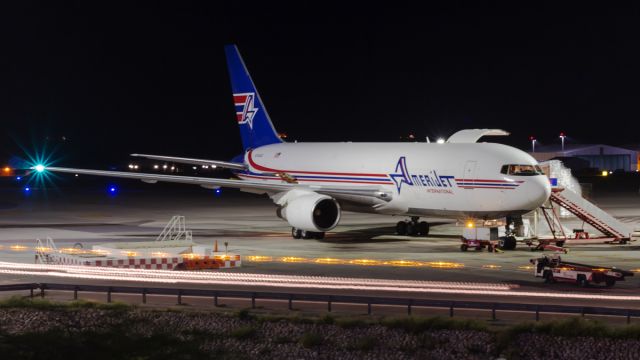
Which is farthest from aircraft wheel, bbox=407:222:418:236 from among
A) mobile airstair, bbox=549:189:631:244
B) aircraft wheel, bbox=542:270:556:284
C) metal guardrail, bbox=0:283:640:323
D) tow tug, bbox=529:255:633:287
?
metal guardrail, bbox=0:283:640:323

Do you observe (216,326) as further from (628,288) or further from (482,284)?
(628,288)

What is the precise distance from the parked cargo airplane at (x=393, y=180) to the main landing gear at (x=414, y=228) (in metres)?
0.04

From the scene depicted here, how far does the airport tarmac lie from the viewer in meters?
28.1

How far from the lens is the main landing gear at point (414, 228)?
134 feet

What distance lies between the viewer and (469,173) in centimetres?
3606

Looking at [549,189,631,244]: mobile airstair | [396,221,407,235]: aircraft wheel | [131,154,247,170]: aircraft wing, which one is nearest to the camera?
[549,189,631,244]: mobile airstair

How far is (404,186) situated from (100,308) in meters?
19.4

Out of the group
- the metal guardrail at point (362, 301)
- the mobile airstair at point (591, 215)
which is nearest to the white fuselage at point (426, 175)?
the mobile airstair at point (591, 215)

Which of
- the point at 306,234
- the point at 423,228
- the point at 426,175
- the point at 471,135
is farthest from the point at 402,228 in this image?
the point at 471,135

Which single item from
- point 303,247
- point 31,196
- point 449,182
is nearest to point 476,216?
point 449,182

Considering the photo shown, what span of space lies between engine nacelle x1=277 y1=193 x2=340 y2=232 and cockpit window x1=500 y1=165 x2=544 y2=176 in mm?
6971

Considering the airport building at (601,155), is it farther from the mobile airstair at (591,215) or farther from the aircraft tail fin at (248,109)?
the mobile airstair at (591,215)

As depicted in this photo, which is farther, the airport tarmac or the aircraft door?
the aircraft door

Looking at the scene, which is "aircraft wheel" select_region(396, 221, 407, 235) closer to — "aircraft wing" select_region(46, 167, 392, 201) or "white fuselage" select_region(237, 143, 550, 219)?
"white fuselage" select_region(237, 143, 550, 219)
